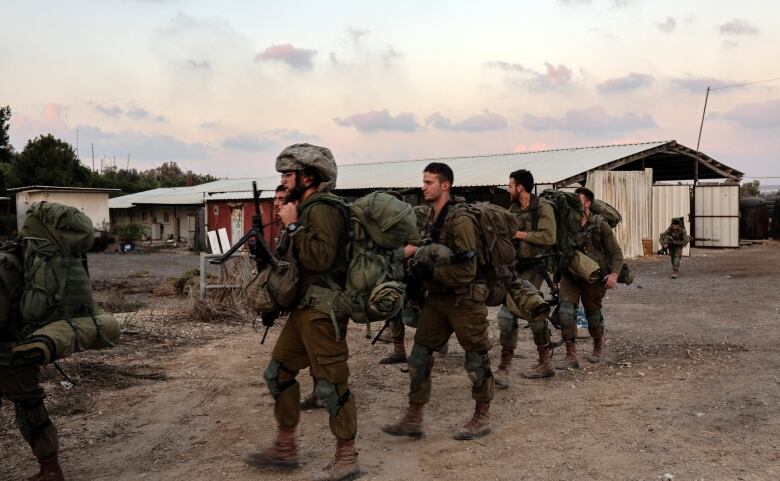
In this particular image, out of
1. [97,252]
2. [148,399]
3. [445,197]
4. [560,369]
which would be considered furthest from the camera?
[97,252]

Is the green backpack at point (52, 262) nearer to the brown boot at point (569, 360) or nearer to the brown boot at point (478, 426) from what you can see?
the brown boot at point (478, 426)

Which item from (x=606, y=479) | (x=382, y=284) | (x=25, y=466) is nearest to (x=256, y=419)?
(x=25, y=466)

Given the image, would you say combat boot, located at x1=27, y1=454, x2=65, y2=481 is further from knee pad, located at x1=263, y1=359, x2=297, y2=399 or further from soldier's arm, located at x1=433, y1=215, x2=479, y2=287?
soldier's arm, located at x1=433, y1=215, x2=479, y2=287

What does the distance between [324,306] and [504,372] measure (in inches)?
106

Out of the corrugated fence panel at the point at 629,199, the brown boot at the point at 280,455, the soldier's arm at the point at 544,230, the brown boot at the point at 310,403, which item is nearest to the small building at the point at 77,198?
the corrugated fence panel at the point at 629,199

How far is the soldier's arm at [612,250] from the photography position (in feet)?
21.1

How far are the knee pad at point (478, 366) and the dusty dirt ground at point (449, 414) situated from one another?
0.39 m

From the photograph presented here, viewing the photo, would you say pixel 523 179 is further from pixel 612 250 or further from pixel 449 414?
pixel 449 414

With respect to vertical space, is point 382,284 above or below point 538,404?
above

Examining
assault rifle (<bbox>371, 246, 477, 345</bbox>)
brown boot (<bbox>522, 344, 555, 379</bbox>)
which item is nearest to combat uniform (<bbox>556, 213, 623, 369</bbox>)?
brown boot (<bbox>522, 344, 555, 379</bbox>)

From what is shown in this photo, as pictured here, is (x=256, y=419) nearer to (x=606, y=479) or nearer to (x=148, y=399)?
(x=148, y=399)

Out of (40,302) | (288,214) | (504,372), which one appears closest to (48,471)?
(40,302)

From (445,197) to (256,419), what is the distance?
7.10ft

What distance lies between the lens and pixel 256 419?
4.98 metres
